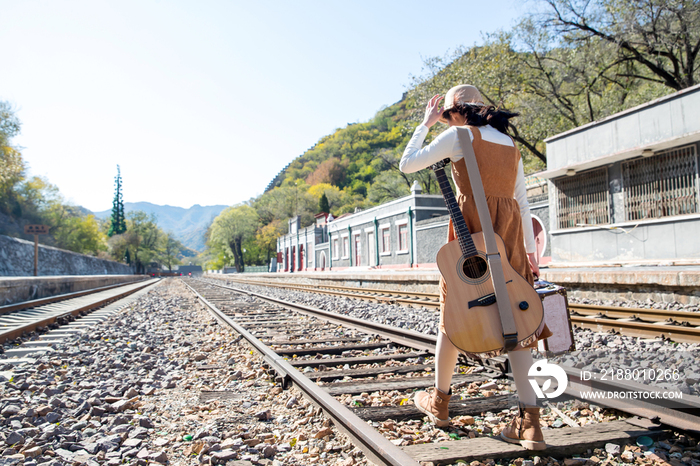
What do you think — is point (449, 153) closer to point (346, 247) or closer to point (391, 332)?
point (391, 332)

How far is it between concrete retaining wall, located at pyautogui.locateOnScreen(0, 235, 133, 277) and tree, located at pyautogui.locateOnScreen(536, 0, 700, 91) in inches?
1067

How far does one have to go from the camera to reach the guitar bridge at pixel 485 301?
2.01 m

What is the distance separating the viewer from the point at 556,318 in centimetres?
227

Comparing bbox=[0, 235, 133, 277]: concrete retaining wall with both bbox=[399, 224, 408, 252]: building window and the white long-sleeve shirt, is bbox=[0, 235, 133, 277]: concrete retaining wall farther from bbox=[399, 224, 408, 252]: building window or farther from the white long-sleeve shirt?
the white long-sleeve shirt

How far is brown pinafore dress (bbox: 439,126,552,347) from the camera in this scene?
212 cm

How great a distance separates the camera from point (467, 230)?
2.08 m

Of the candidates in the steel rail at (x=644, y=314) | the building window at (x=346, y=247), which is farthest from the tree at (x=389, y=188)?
the steel rail at (x=644, y=314)

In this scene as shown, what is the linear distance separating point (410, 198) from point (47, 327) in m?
20.8

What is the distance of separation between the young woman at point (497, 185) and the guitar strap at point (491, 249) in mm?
52

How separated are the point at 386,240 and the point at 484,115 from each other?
26.8m

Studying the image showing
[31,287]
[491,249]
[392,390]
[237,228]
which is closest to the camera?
[491,249]

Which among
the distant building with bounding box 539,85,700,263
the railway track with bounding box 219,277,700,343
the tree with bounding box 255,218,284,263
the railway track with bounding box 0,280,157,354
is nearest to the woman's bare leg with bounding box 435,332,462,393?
the railway track with bounding box 219,277,700,343

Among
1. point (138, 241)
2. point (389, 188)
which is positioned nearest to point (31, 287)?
point (389, 188)

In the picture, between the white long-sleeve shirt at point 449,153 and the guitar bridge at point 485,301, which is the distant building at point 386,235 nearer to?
the white long-sleeve shirt at point 449,153
